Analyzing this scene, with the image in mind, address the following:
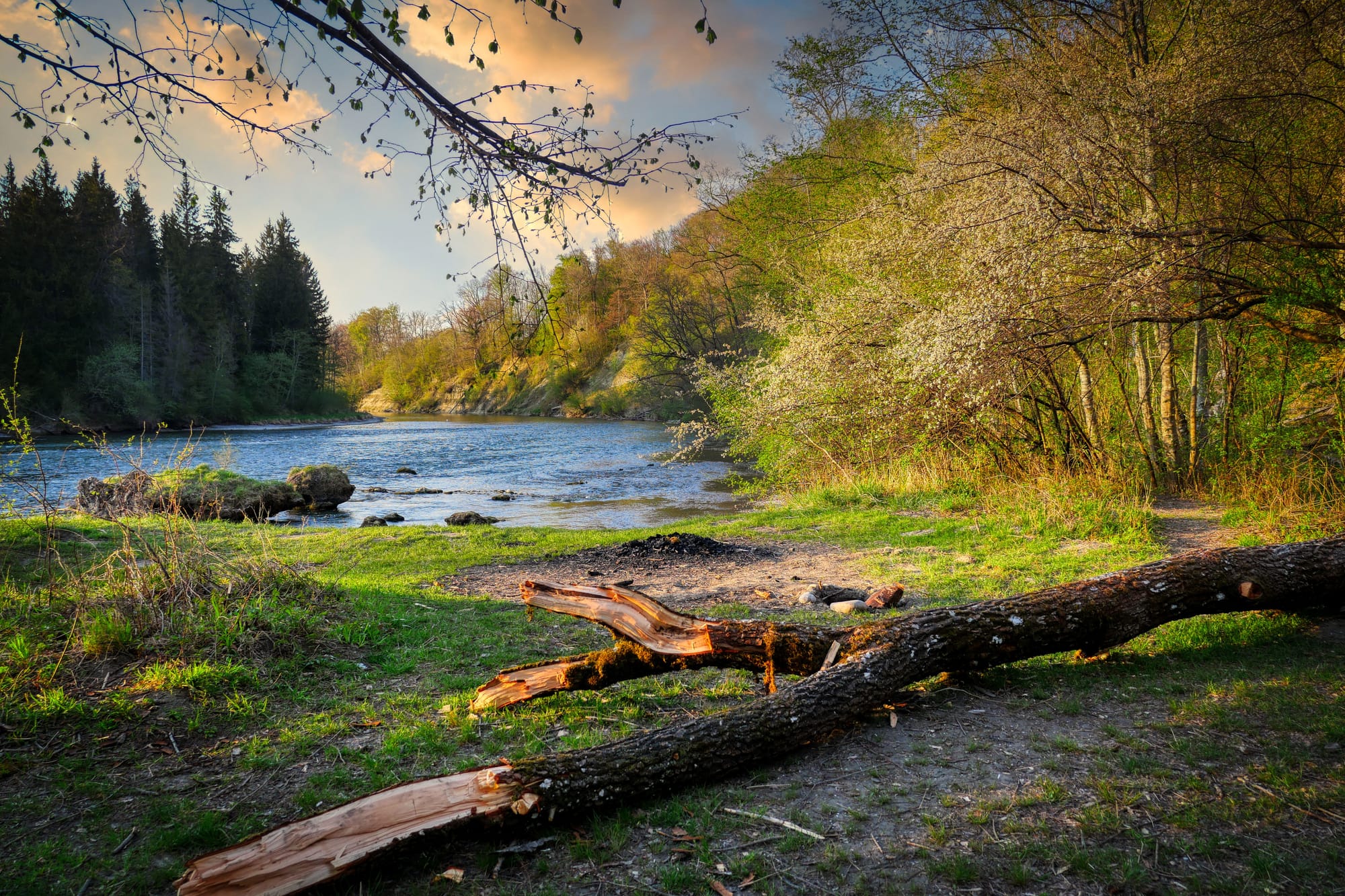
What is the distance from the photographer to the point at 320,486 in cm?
1705

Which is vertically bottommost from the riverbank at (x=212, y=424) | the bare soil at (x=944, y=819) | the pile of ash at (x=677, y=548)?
the pile of ash at (x=677, y=548)

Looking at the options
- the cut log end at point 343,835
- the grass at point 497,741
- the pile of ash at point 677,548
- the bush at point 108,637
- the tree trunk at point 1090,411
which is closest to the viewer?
the cut log end at point 343,835

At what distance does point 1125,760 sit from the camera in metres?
3.13

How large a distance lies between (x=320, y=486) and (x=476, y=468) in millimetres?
9117

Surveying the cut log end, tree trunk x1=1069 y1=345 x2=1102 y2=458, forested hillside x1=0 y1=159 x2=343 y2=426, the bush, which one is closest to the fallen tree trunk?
the cut log end

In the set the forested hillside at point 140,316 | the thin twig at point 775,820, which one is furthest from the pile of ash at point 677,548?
the forested hillside at point 140,316

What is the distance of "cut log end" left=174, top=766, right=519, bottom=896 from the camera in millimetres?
2201

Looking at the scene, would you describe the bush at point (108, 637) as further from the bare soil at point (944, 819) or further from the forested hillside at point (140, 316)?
the forested hillside at point (140, 316)

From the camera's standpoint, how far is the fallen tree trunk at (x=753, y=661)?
2.38 meters

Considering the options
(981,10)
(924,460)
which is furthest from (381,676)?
(981,10)

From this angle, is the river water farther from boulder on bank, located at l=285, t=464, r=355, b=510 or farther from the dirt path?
the dirt path

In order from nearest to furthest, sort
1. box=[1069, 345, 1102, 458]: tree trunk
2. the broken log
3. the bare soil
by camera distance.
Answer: the bare soil
the broken log
box=[1069, 345, 1102, 458]: tree trunk

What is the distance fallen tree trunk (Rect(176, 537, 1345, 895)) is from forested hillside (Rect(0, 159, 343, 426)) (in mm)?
31062

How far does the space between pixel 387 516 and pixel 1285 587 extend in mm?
15177
